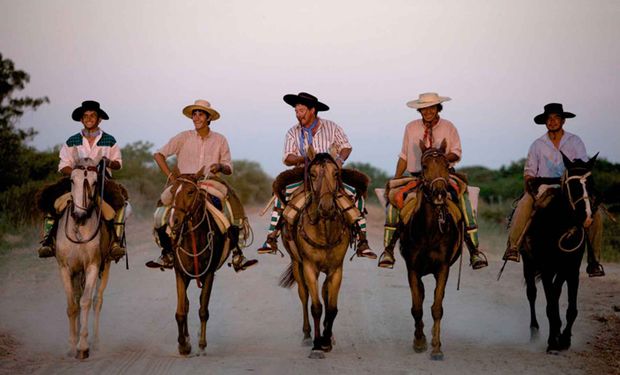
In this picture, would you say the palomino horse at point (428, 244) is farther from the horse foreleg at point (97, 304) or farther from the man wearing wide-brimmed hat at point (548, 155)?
the horse foreleg at point (97, 304)

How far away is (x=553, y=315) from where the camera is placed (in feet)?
29.5

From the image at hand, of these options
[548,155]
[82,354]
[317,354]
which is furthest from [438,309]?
[82,354]

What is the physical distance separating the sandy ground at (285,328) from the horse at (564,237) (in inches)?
16.4

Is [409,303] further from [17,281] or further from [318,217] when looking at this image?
[17,281]

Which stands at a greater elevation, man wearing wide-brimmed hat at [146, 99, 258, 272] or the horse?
man wearing wide-brimmed hat at [146, 99, 258, 272]

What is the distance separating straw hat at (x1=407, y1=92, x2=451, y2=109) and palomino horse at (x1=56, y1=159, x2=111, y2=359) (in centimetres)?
406

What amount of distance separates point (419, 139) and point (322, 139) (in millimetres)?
1260

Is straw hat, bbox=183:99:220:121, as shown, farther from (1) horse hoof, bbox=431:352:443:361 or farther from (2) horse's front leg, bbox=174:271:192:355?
(1) horse hoof, bbox=431:352:443:361

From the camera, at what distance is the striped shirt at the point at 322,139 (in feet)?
31.9


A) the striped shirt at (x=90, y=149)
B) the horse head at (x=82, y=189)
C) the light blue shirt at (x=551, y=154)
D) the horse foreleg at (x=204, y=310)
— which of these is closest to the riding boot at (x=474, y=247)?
the light blue shirt at (x=551, y=154)

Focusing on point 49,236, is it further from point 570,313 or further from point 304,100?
point 570,313

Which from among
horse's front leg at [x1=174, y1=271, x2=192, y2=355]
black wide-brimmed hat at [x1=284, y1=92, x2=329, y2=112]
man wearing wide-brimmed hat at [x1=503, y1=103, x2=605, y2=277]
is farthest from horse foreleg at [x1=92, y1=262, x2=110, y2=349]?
man wearing wide-brimmed hat at [x1=503, y1=103, x2=605, y2=277]

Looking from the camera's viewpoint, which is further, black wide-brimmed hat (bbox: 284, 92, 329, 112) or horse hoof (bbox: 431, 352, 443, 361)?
black wide-brimmed hat (bbox: 284, 92, 329, 112)

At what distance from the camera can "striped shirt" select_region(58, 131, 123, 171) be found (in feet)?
31.1
